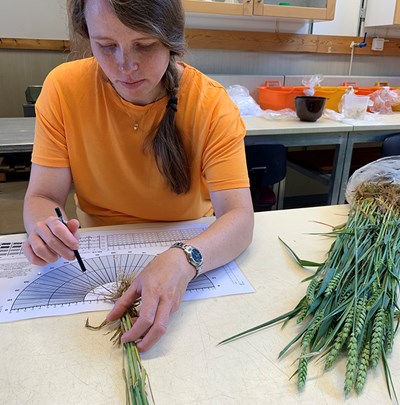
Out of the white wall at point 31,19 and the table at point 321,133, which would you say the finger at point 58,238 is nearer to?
the table at point 321,133

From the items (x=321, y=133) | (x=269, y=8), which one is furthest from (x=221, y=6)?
(x=321, y=133)

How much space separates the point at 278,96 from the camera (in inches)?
104

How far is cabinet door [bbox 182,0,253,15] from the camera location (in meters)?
2.40

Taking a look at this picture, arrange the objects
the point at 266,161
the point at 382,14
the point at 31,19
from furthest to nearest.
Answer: the point at 31,19, the point at 382,14, the point at 266,161

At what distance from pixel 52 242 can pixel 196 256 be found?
0.28m

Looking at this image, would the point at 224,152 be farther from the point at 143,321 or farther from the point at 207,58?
the point at 207,58

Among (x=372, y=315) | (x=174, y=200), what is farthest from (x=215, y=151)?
(x=372, y=315)

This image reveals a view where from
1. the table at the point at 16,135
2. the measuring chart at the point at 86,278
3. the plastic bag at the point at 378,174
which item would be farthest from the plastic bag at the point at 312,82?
the measuring chart at the point at 86,278

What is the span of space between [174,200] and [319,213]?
16.5 inches

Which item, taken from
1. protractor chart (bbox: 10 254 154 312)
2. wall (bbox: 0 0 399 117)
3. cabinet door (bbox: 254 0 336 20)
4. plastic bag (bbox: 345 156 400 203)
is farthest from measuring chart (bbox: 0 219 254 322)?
wall (bbox: 0 0 399 117)

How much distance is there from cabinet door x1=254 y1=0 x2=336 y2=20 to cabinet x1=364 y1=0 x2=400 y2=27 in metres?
0.46

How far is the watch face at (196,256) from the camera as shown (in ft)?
2.60

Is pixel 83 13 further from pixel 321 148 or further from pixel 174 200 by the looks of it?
pixel 321 148

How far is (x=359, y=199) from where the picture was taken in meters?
1.10
